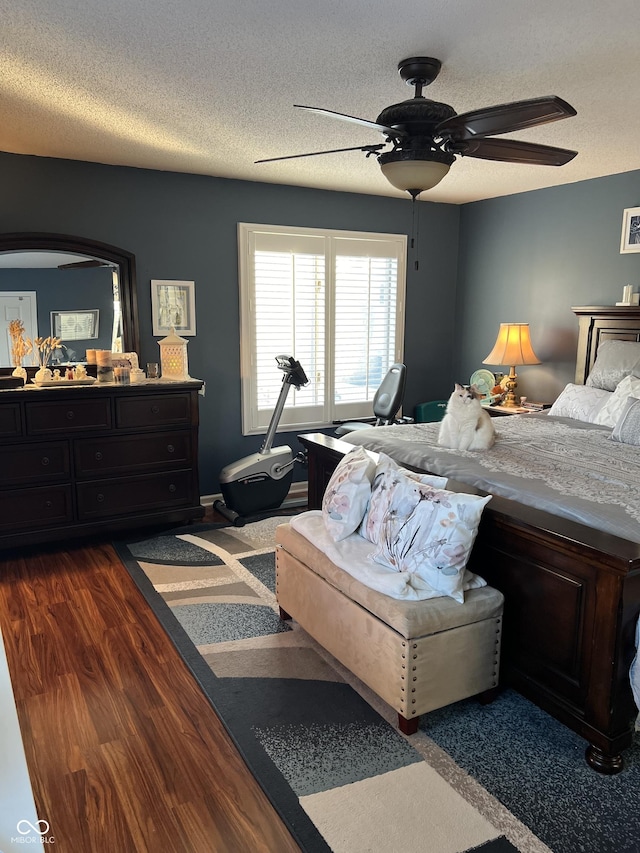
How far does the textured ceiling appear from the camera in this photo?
2188 millimetres

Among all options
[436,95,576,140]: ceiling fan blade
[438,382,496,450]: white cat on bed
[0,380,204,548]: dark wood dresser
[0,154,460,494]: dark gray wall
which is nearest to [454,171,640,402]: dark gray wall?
[0,154,460,494]: dark gray wall

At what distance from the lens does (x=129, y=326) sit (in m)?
4.63

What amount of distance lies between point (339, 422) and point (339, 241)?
160cm

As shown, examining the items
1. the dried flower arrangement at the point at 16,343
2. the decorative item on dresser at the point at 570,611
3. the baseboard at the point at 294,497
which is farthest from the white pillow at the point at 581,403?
the dried flower arrangement at the point at 16,343

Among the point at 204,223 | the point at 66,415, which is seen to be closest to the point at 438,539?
the point at 66,415

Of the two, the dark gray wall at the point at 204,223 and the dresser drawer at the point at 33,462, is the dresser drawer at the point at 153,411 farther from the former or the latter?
the dark gray wall at the point at 204,223

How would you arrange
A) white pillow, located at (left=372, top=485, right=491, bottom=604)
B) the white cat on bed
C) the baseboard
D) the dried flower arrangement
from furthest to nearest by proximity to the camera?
the baseboard < the dried flower arrangement < the white cat on bed < white pillow, located at (left=372, top=485, right=491, bottom=604)

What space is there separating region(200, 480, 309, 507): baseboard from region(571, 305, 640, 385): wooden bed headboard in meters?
2.40

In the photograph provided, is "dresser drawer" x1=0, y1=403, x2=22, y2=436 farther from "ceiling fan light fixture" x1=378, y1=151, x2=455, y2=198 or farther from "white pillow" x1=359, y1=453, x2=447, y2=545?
"ceiling fan light fixture" x1=378, y1=151, x2=455, y2=198

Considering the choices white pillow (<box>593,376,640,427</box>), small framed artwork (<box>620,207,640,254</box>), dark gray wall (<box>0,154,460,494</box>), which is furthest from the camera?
small framed artwork (<box>620,207,640,254</box>)

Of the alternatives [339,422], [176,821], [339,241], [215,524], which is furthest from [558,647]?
[339,241]

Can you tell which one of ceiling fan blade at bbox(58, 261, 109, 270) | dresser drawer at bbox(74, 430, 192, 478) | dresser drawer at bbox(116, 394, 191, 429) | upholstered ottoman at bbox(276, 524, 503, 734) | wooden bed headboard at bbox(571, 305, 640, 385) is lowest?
upholstered ottoman at bbox(276, 524, 503, 734)

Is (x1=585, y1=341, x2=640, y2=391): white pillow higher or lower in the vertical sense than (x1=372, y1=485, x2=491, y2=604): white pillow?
higher

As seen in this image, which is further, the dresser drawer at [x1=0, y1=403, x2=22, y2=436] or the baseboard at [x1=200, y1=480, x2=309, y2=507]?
the baseboard at [x1=200, y1=480, x2=309, y2=507]
